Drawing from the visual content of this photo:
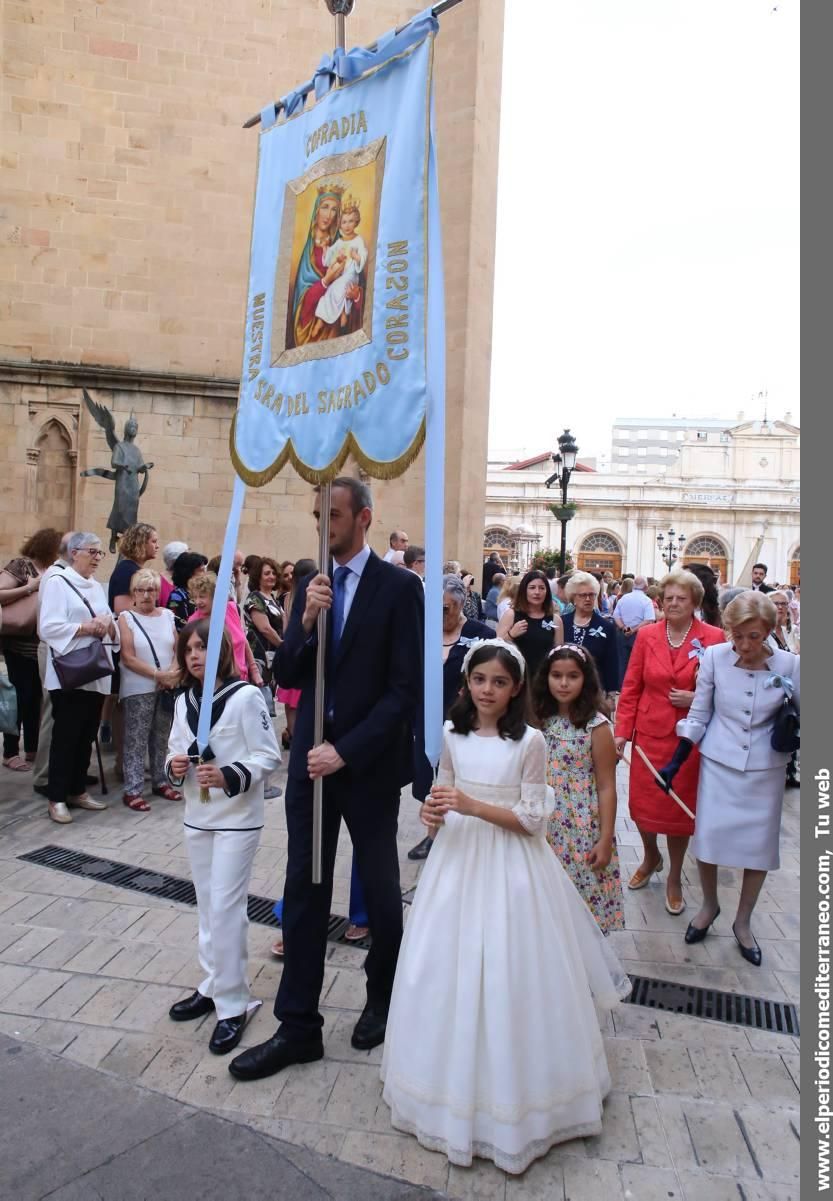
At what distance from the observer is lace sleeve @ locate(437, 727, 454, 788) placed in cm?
325

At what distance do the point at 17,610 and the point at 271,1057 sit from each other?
4.95 meters

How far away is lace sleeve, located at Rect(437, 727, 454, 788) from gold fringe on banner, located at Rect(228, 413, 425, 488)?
3.37 ft

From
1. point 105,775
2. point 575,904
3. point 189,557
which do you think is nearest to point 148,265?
point 189,557

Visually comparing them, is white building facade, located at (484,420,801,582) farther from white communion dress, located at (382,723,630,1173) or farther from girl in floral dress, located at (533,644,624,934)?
white communion dress, located at (382,723,630,1173)

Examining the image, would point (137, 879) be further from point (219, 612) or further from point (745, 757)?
point (745, 757)

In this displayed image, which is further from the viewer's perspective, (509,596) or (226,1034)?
(509,596)

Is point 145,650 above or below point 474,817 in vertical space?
above

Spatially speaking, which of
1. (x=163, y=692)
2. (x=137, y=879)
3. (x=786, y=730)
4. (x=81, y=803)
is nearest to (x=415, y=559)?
(x=163, y=692)

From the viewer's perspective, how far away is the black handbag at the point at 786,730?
4.50 meters

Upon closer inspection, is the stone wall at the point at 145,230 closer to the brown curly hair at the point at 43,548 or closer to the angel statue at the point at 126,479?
the angel statue at the point at 126,479

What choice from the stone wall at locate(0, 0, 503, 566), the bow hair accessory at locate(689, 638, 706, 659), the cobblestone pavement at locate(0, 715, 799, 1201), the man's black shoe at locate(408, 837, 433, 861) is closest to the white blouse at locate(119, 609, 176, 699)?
the cobblestone pavement at locate(0, 715, 799, 1201)

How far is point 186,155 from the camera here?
1488 centimetres

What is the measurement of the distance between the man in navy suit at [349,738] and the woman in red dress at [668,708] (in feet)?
6.97

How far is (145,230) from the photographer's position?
48.6ft
